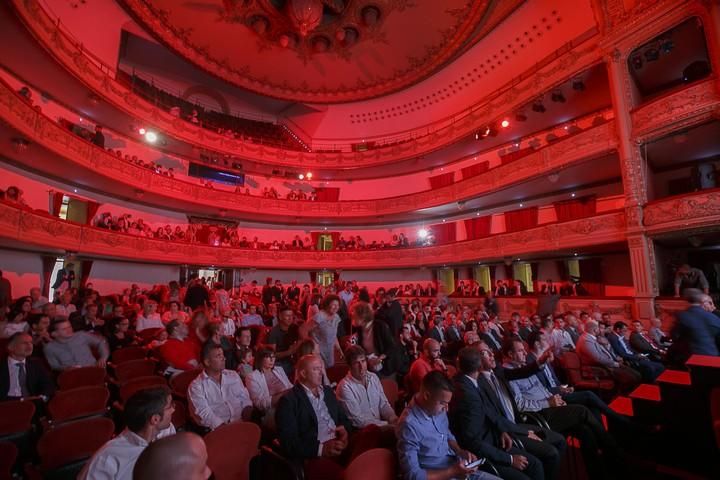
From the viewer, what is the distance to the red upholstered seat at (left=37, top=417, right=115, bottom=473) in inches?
84.9

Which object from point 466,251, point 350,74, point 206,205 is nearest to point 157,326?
point 206,205

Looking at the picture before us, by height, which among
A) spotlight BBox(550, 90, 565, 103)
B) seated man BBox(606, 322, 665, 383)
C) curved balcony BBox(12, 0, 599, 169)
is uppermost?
curved balcony BBox(12, 0, 599, 169)

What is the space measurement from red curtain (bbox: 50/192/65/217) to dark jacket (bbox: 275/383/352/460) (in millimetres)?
12315

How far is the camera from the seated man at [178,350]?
4121 mm

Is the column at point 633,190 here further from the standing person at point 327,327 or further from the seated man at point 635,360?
the standing person at point 327,327

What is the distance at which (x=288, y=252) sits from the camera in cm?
1762

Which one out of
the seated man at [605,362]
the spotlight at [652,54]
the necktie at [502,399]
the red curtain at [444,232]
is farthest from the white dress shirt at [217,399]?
the red curtain at [444,232]

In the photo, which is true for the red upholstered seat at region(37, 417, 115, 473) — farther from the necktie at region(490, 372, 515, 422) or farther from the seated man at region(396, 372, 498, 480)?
the necktie at region(490, 372, 515, 422)

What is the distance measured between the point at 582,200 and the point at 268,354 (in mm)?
13087

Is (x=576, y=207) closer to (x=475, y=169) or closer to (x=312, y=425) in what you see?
(x=475, y=169)

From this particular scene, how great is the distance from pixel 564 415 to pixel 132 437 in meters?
3.54

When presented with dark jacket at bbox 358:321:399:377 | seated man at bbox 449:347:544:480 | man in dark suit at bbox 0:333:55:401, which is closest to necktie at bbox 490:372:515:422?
seated man at bbox 449:347:544:480

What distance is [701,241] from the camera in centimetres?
895

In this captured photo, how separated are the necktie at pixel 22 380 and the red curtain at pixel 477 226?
14.9 meters
